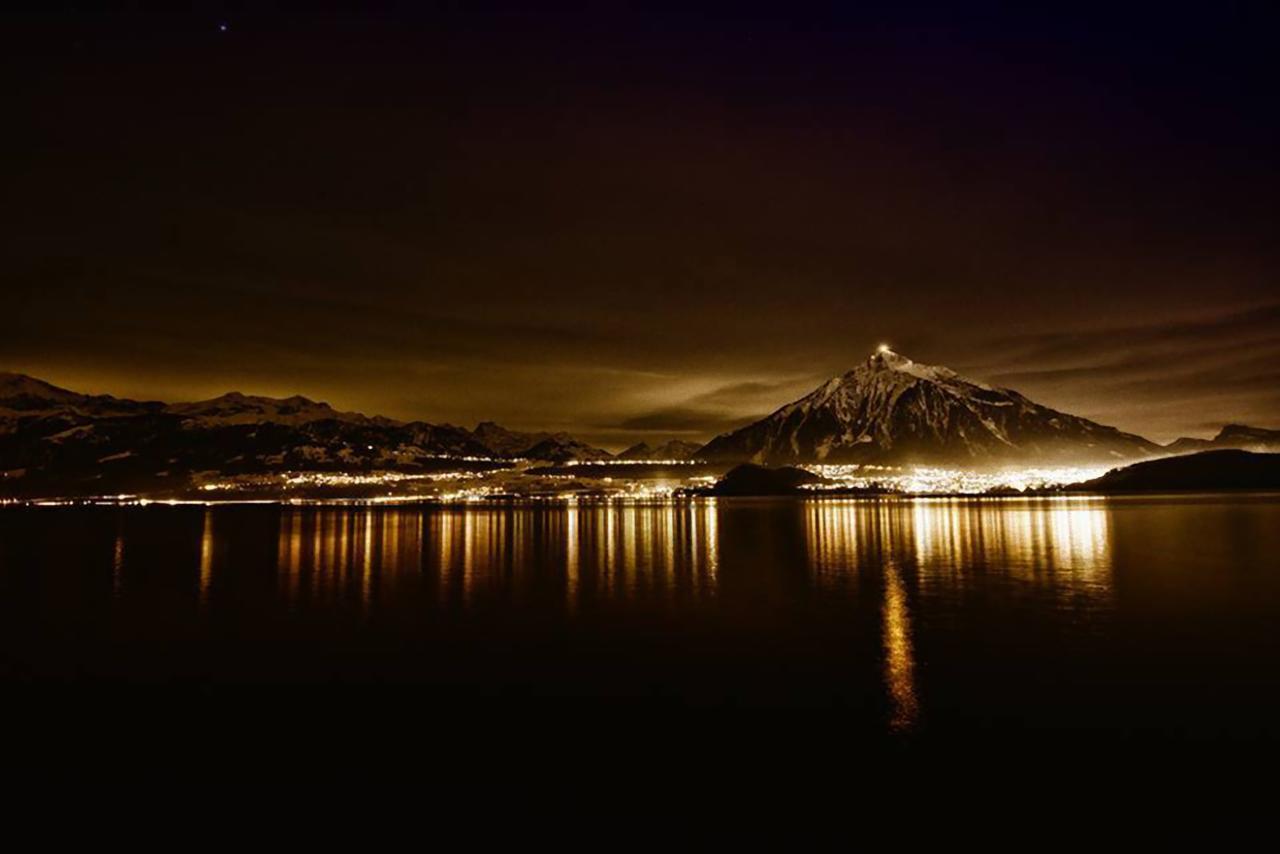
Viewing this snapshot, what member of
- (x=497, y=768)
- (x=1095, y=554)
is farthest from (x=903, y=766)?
(x=1095, y=554)

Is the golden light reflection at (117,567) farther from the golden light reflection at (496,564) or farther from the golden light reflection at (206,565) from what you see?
the golden light reflection at (496,564)

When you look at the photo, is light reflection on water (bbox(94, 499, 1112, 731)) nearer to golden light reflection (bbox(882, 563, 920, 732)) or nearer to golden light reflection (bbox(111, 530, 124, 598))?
golden light reflection (bbox(882, 563, 920, 732))

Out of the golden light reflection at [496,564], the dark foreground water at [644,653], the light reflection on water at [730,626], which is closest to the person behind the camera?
the dark foreground water at [644,653]

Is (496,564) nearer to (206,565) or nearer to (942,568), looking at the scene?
(206,565)

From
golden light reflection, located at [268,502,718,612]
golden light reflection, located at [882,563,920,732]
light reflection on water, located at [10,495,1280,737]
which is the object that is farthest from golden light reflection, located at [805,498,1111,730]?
golden light reflection, located at [268,502,718,612]

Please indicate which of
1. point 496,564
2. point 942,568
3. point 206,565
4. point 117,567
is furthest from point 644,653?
point 117,567

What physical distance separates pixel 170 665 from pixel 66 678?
291cm

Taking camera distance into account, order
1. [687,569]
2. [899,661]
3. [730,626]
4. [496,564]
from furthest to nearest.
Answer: [496,564]
[687,569]
[730,626]
[899,661]

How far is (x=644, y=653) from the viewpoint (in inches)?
1109

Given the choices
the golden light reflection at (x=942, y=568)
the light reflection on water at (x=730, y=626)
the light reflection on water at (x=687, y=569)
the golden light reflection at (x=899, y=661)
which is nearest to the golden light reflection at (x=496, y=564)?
the light reflection on water at (x=687, y=569)

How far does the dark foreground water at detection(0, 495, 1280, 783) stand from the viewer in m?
19.8

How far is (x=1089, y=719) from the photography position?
19.9 meters

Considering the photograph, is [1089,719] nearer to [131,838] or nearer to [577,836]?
[577,836]

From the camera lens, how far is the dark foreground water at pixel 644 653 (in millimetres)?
19844
